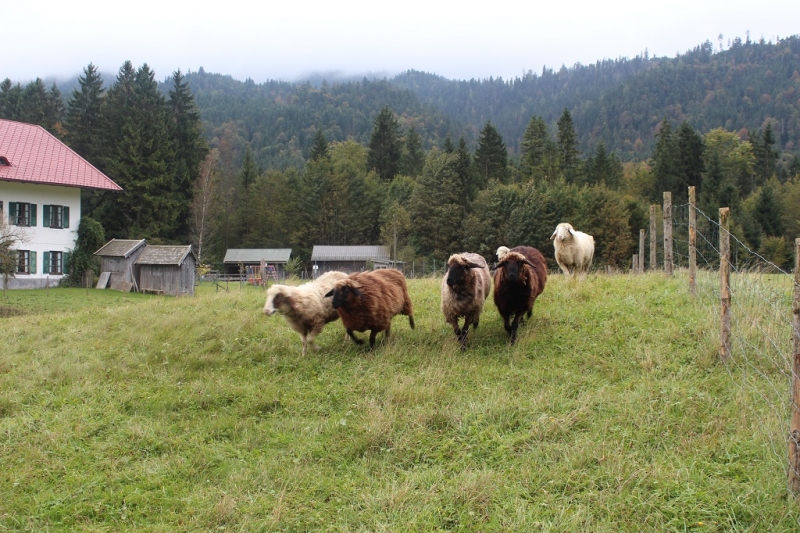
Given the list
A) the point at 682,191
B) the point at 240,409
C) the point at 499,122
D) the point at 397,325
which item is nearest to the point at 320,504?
the point at 240,409

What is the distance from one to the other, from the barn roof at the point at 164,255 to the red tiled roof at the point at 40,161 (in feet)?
23.1

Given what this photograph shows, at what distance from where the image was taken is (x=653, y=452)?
17.9 ft

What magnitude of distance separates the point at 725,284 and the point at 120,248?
41.9m

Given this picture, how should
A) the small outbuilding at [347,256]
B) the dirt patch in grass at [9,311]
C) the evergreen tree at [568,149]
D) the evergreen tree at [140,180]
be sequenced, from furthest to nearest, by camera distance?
the evergreen tree at [568,149] → the small outbuilding at [347,256] → the evergreen tree at [140,180] → the dirt patch in grass at [9,311]

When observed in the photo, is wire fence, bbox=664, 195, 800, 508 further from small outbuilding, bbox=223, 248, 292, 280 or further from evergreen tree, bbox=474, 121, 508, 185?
evergreen tree, bbox=474, 121, 508, 185

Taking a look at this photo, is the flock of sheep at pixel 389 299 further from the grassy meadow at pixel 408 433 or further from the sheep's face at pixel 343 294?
the grassy meadow at pixel 408 433

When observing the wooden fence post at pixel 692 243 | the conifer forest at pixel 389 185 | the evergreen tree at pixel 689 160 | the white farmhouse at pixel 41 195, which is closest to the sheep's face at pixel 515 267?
the wooden fence post at pixel 692 243

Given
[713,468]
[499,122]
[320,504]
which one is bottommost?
[320,504]

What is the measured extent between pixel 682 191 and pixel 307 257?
4386 cm

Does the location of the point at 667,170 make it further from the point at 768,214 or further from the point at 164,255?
the point at 164,255

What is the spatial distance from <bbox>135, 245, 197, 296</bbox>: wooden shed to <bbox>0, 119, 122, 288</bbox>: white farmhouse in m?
6.70

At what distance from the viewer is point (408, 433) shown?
254 inches

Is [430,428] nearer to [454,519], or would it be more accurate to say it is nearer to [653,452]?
[454,519]

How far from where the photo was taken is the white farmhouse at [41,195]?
38250 millimetres
